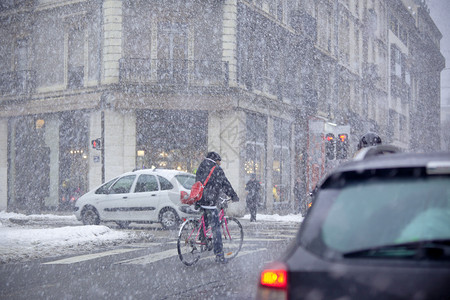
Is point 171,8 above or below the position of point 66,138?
above

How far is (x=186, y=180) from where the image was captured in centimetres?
1554

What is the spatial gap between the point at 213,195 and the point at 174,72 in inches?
541

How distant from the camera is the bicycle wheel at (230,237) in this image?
344 inches

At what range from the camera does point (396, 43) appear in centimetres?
4866

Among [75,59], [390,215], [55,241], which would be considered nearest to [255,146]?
[75,59]

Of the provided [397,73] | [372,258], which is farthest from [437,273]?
[397,73]

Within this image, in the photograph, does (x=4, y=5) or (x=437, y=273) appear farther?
(x=4, y=5)

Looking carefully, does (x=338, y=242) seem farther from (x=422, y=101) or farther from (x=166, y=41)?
(x=422, y=101)

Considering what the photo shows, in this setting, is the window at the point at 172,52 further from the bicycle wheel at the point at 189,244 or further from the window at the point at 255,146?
the bicycle wheel at the point at 189,244

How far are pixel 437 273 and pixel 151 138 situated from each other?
20.5 metres

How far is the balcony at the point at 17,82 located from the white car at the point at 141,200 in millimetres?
10426

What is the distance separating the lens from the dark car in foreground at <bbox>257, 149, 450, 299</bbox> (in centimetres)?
209

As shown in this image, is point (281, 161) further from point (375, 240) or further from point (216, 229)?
point (375, 240)

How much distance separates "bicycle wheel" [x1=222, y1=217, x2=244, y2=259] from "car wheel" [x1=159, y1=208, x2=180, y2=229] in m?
6.10
